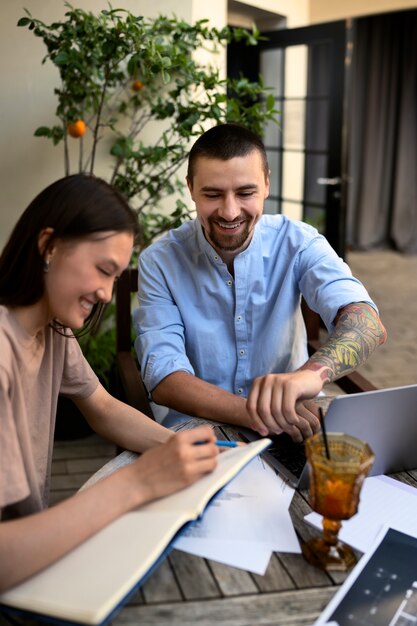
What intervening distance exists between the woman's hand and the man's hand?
287 mm

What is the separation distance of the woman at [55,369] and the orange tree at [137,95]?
1.55 metres

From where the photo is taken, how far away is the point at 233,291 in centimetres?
194

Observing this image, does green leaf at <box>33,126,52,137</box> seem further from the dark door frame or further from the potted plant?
the dark door frame

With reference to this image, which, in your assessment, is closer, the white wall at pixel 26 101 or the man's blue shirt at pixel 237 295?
the man's blue shirt at pixel 237 295

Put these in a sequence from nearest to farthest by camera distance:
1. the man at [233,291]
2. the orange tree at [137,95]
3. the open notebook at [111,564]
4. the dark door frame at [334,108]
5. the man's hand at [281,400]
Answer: the open notebook at [111,564] → the man's hand at [281,400] → the man at [233,291] → the orange tree at [137,95] → the dark door frame at [334,108]

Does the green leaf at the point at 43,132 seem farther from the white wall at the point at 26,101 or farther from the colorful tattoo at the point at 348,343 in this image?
the colorful tattoo at the point at 348,343

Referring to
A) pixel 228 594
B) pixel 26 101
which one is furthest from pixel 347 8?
pixel 228 594

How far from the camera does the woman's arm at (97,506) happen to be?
92 centimetres

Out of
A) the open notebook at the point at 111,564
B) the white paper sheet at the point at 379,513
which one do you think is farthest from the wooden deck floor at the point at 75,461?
the open notebook at the point at 111,564

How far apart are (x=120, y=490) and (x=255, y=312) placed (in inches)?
39.8

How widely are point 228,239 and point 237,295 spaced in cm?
16

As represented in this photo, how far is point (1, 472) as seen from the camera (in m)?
1.00

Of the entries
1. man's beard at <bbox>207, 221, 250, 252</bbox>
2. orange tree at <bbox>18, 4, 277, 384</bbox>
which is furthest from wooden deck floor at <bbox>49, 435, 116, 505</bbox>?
man's beard at <bbox>207, 221, 250, 252</bbox>

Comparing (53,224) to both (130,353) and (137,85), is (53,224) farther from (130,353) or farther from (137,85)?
(137,85)
